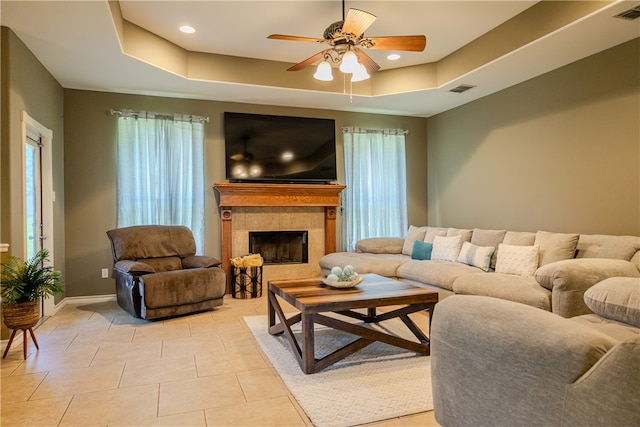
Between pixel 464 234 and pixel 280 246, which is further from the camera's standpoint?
pixel 280 246

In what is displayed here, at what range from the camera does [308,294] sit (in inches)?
122

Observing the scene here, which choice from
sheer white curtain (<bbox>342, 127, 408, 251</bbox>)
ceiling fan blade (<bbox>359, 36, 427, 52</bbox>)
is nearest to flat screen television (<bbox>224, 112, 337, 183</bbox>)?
sheer white curtain (<bbox>342, 127, 408, 251</bbox>)

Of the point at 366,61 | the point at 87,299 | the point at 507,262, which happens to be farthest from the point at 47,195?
the point at 507,262

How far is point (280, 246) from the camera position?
6137 mm

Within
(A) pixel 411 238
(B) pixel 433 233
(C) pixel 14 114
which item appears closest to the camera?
(C) pixel 14 114

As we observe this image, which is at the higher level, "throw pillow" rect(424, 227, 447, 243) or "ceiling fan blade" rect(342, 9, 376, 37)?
"ceiling fan blade" rect(342, 9, 376, 37)

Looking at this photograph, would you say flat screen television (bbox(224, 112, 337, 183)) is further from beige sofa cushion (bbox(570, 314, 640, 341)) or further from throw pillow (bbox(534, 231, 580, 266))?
beige sofa cushion (bbox(570, 314, 640, 341))

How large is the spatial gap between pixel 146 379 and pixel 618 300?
9.11 ft

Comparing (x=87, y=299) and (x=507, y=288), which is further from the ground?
(x=507, y=288)

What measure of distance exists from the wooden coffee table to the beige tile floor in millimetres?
300

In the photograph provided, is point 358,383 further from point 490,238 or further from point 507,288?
point 490,238

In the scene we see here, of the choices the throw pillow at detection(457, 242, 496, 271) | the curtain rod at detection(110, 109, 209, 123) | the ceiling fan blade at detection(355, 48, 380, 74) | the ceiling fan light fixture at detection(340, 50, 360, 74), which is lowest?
the throw pillow at detection(457, 242, 496, 271)

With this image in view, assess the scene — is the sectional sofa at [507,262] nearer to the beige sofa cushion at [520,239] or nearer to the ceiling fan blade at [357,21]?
the beige sofa cushion at [520,239]

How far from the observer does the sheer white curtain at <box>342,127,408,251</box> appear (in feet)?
20.9
